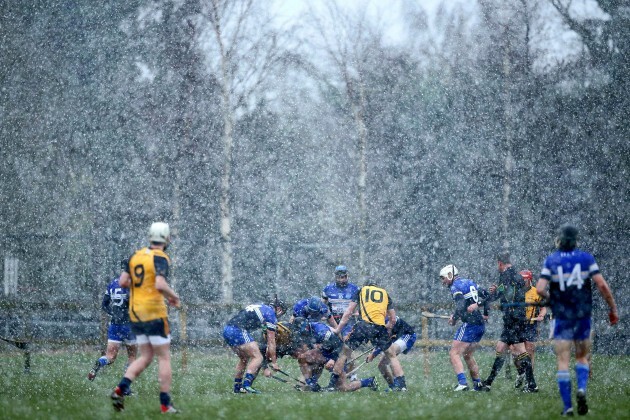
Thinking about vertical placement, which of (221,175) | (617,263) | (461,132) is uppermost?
(461,132)

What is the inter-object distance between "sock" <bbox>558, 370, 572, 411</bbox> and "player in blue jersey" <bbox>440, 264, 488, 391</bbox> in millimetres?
4573

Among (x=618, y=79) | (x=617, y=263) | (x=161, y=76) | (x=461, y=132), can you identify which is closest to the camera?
(x=617, y=263)

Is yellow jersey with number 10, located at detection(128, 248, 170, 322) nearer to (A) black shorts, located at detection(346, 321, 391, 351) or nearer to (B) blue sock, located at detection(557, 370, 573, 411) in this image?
(B) blue sock, located at detection(557, 370, 573, 411)

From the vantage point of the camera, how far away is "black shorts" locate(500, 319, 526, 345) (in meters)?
14.6

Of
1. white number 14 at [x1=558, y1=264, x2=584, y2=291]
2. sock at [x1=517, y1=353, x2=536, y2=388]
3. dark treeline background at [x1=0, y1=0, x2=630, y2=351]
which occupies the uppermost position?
dark treeline background at [x1=0, y1=0, x2=630, y2=351]

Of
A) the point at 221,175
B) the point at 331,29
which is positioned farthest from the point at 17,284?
the point at 331,29

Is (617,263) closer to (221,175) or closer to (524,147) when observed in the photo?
(524,147)

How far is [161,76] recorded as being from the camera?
3091 centimetres

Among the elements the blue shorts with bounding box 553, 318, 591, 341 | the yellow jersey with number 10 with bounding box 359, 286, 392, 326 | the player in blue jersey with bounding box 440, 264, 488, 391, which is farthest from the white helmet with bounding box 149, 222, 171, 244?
the player in blue jersey with bounding box 440, 264, 488, 391

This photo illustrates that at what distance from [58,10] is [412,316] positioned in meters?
16.7

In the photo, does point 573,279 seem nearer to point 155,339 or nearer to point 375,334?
point 155,339

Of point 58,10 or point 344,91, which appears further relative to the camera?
point 344,91

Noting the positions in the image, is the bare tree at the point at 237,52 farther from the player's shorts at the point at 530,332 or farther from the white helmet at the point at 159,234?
the white helmet at the point at 159,234

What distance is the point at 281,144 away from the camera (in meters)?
34.2
